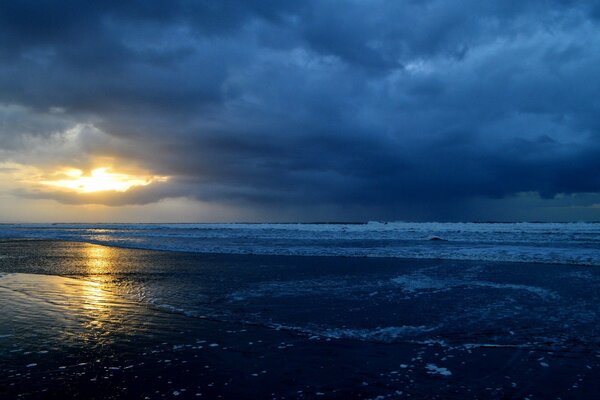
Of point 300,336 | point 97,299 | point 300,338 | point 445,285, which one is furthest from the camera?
point 445,285

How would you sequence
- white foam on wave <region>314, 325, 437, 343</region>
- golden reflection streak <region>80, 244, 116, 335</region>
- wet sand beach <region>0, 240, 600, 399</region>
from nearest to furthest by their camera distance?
wet sand beach <region>0, 240, 600, 399</region> < white foam on wave <region>314, 325, 437, 343</region> < golden reflection streak <region>80, 244, 116, 335</region>

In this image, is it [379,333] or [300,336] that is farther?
[379,333]

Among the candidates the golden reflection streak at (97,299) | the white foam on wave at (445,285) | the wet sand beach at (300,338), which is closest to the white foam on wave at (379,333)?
the wet sand beach at (300,338)

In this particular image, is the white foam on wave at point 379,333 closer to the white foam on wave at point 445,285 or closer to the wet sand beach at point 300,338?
the wet sand beach at point 300,338

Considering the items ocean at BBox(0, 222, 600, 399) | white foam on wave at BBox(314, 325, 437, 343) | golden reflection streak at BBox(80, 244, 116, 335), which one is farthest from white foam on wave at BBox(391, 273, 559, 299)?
golden reflection streak at BBox(80, 244, 116, 335)

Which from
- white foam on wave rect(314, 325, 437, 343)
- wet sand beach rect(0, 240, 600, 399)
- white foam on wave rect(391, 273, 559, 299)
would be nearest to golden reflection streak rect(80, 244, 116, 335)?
wet sand beach rect(0, 240, 600, 399)

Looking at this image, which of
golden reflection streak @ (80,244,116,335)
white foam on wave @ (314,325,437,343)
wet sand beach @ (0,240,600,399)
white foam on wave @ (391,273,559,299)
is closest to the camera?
wet sand beach @ (0,240,600,399)

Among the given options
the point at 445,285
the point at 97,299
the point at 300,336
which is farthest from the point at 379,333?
the point at 97,299

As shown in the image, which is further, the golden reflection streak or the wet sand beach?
the golden reflection streak

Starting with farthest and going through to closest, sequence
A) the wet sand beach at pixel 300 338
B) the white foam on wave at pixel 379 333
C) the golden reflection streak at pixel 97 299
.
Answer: the golden reflection streak at pixel 97 299, the white foam on wave at pixel 379 333, the wet sand beach at pixel 300 338

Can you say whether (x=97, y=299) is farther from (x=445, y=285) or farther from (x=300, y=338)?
(x=445, y=285)

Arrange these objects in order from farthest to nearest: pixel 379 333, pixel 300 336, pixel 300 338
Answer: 1. pixel 379 333
2. pixel 300 336
3. pixel 300 338

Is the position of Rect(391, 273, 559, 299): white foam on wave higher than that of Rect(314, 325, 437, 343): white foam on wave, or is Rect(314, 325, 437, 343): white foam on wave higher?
Rect(391, 273, 559, 299): white foam on wave

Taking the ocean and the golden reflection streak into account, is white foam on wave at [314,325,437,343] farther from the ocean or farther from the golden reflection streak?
the golden reflection streak
